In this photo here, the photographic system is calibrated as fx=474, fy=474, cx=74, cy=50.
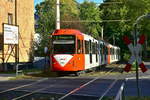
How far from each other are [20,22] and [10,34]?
10269 millimetres

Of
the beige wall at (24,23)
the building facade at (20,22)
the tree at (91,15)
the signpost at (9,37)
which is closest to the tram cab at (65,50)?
the signpost at (9,37)

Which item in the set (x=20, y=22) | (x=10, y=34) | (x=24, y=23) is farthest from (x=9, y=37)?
(x=24, y=23)

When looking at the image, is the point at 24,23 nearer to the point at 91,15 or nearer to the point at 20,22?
the point at 20,22

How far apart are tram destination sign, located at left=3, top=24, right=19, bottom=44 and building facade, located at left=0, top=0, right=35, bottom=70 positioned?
3455 millimetres

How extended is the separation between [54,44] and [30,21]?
75.5 ft

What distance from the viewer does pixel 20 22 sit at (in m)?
53.9

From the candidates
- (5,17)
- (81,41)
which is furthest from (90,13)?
(81,41)

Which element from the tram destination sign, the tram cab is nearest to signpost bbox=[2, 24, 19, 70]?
the tram destination sign

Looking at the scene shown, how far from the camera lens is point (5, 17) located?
49.8 metres

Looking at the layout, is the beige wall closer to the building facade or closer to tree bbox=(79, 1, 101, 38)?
the building facade

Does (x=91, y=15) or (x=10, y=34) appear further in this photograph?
(x=91, y=15)

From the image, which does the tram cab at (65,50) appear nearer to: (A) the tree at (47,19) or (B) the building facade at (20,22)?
(A) the tree at (47,19)

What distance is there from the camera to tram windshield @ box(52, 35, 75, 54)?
34625 mm

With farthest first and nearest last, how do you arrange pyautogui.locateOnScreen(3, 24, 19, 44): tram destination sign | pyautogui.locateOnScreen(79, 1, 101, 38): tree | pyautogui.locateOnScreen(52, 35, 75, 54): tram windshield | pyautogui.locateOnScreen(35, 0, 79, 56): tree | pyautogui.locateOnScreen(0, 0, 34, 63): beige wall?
pyautogui.locateOnScreen(79, 1, 101, 38): tree, pyautogui.locateOnScreen(35, 0, 79, 56): tree, pyautogui.locateOnScreen(0, 0, 34, 63): beige wall, pyautogui.locateOnScreen(3, 24, 19, 44): tram destination sign, pyautogui.locateOnScreen(52, 35, 75, 54): tram windshield
